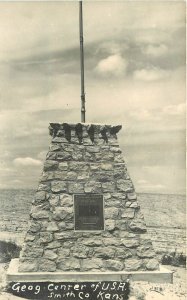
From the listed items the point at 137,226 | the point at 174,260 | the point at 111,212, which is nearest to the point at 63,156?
the point at 111,212

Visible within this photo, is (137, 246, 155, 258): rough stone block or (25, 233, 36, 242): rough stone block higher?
(25, 233, 36, 242): rough stone block

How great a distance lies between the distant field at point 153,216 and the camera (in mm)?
15391

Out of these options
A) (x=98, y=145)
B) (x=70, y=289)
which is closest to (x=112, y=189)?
(x=98, y=145)

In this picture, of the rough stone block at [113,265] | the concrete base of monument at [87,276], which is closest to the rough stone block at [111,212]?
the rough stone block at [113,265]

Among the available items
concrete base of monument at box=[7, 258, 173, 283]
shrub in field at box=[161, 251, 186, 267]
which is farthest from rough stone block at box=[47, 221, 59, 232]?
shrub in field at box=[161, 251, 186, 267]

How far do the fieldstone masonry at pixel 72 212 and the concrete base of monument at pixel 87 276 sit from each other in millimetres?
136

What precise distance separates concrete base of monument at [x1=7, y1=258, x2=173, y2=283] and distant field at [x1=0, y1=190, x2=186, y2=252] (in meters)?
6.60

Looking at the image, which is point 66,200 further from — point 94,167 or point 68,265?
point 68,265

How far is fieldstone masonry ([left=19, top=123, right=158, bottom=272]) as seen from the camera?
7.52 m

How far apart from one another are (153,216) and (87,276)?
10738 mm

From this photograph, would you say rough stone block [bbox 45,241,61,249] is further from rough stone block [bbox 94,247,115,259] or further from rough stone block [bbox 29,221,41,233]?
rough stone block [bbox 94,247,115,259]

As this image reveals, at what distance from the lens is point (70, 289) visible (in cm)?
712

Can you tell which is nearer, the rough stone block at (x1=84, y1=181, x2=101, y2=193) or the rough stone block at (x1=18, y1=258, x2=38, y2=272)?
the rough stone block at (x1=18, y1=258, x2=38, y2=272)

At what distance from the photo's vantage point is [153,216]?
1772cm
